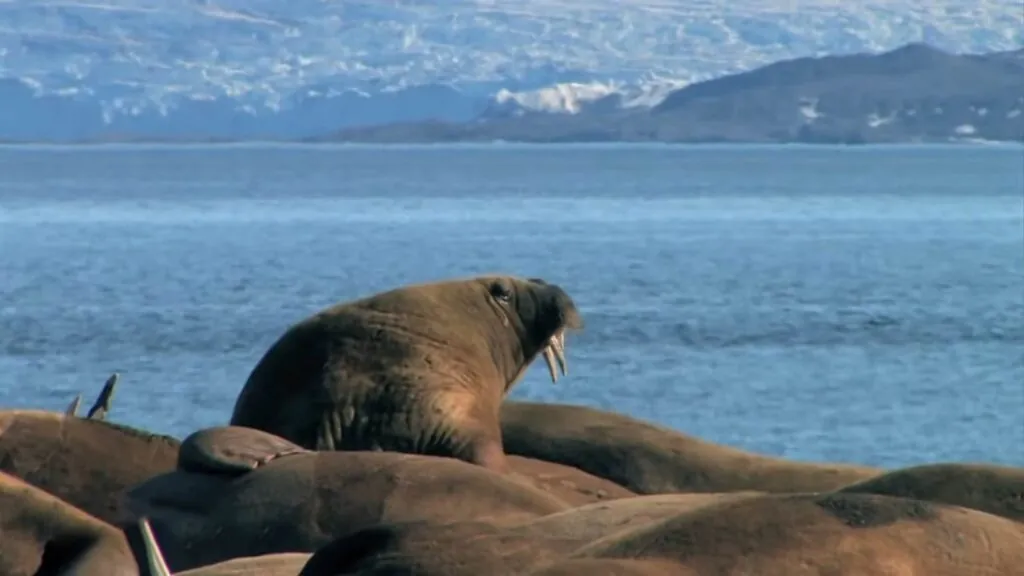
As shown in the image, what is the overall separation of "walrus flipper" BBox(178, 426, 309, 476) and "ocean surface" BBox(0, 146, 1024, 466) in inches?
526

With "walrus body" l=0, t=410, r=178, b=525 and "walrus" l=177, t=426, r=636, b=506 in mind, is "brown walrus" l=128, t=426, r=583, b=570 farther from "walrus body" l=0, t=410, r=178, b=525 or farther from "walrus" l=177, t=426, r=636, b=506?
"walrus body" l=0, t=410, r=178, b=525

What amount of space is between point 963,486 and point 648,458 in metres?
3.35

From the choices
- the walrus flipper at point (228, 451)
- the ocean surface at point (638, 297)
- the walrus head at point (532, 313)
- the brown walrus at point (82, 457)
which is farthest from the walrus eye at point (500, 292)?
the ocean surface at point (638, 297)

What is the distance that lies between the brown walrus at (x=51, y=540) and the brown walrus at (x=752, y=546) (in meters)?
0.98

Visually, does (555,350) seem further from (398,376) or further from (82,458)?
(82,458)

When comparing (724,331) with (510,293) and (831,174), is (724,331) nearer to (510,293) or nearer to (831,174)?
(510,293)

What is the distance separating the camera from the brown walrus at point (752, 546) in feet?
13.6

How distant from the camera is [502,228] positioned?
75.4 metres

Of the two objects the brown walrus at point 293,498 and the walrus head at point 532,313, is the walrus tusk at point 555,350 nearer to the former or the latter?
the walrus head at point 532,313

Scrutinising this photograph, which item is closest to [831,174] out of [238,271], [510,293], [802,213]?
[802,213]

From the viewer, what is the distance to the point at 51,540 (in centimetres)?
552

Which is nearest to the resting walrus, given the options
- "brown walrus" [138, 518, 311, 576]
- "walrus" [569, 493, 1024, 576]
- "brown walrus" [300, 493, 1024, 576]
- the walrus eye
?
the walrus eye

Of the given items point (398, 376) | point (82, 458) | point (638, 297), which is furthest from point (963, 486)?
point (638, 297)

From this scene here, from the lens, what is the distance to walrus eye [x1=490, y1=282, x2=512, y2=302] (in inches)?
384
